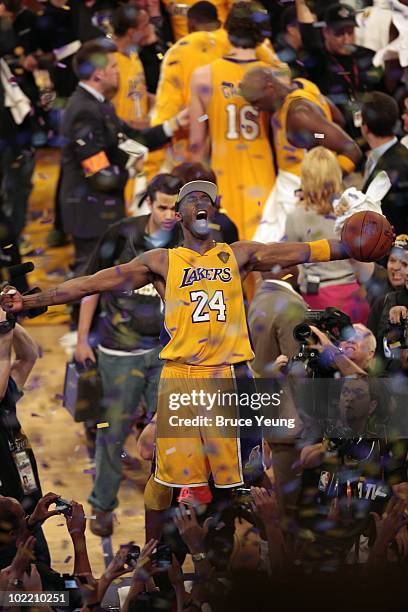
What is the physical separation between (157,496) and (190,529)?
0.52 feet

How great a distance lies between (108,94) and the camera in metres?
A: 7.12

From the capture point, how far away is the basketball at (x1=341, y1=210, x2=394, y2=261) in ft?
14.6

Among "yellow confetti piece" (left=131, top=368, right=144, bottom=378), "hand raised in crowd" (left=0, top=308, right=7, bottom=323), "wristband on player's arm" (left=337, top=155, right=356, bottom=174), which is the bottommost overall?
"yellow confetti piece" (left=131, top=368, right=144, bottom=378)

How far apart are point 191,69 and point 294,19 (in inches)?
40.9

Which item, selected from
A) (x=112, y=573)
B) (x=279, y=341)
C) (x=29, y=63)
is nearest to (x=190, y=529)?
(x=112, y=573)

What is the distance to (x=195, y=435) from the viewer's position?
4.59 m

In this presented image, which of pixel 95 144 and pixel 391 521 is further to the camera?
pixel 95 144

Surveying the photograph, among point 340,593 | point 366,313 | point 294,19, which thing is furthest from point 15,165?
point 340,593

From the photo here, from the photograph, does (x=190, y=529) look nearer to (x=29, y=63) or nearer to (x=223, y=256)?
(x=223, y=256)

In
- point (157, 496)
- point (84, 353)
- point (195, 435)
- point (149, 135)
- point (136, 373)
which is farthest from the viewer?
point (149, 135)

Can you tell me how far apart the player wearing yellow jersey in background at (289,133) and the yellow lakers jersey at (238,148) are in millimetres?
68

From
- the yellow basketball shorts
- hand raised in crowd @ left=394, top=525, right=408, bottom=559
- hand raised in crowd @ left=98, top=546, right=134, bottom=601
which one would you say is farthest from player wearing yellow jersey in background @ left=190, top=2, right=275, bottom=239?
hand raised in crowd @ left=98, top=546, right=134, bottom=601

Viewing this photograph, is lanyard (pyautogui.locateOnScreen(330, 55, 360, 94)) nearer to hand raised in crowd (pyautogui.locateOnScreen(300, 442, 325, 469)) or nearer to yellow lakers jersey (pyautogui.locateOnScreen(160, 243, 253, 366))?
hand raised in crowd (pyautogui.locateOnScreen(300, 442, 325, 469))

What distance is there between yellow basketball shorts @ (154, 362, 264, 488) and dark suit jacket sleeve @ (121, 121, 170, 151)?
2822 millimetres
